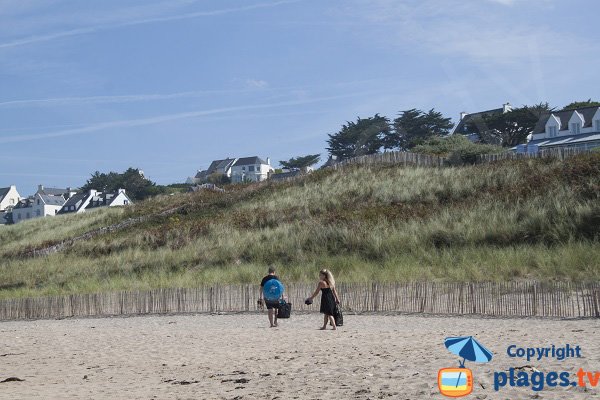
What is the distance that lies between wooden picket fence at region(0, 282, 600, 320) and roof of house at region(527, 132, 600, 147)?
4400 centimetres

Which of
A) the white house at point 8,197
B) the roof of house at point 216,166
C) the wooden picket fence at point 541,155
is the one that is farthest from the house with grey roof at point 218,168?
the wooden picket fence at point 541,155

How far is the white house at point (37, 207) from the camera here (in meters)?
110

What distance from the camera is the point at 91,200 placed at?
102375 millimetres

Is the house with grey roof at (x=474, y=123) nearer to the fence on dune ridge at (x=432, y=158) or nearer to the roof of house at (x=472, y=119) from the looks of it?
the roof of house at (x=472, y=119)

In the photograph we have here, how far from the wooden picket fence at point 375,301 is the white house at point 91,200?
7470cm

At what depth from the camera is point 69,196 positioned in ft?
379

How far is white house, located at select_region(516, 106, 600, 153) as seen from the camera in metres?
61.1

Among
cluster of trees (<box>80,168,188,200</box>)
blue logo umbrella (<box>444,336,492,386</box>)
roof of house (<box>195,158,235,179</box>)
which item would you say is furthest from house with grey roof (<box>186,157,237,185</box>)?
blue logo umbrella (<box>444,336,492,386</box>)

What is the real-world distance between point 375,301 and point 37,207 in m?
101

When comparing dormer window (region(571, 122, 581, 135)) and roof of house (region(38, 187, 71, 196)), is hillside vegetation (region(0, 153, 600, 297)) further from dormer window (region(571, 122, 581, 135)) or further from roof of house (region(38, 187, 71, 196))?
roof of house (region(38, 187, 71, 196))

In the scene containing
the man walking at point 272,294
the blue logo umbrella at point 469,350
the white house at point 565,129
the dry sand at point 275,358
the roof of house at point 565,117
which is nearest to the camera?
the dry sand at point 275,358

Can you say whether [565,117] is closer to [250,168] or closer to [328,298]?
[328,298]

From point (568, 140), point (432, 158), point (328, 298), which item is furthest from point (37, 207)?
point (328, 298)

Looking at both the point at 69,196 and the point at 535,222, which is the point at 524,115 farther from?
the point at 69,196
